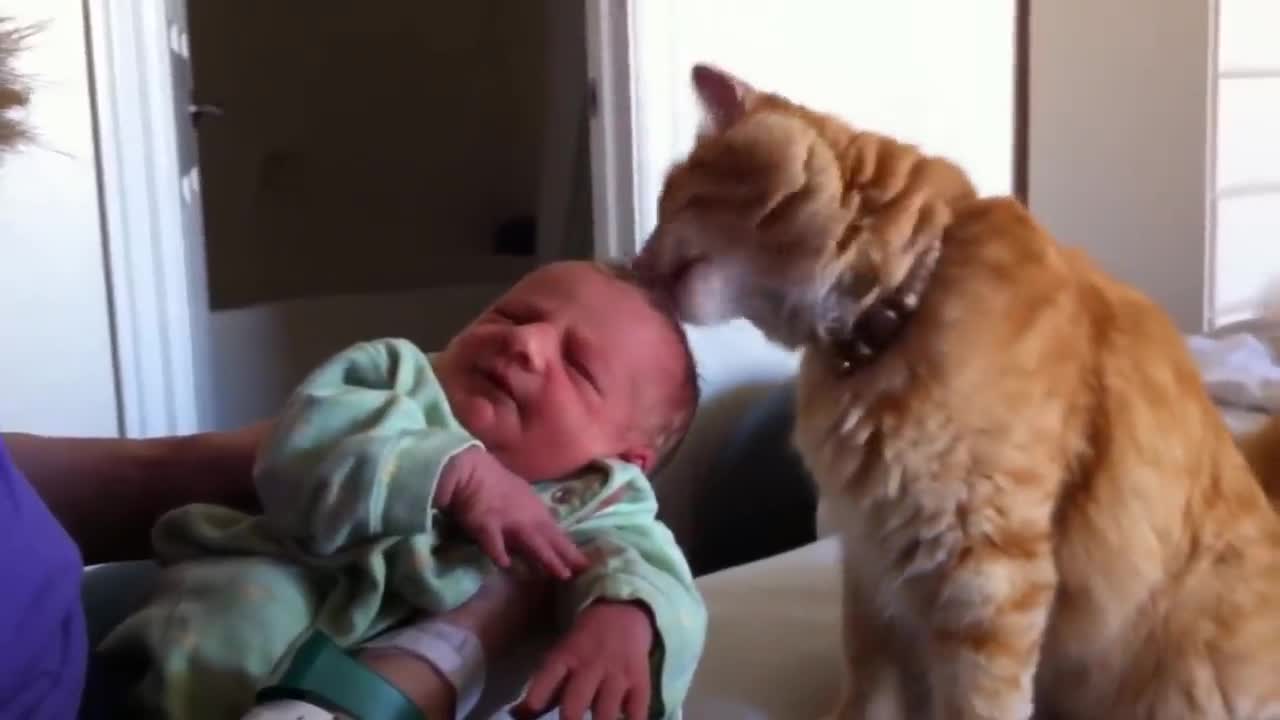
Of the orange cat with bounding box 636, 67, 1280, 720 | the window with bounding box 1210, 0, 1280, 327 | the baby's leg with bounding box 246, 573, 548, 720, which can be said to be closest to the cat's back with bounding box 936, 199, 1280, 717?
the orange cat with bounding box 636, 67, 1280, 720

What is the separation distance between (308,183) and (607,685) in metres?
2.91

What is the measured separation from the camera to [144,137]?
5.58 feet

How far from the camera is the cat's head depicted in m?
0.99

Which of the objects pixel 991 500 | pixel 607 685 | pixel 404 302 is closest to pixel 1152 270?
Result: pixel 404 302

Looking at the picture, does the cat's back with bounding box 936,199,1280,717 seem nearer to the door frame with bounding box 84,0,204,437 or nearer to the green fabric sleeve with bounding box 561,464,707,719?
the green fabric sleeve with bounding box 561,464,707,719

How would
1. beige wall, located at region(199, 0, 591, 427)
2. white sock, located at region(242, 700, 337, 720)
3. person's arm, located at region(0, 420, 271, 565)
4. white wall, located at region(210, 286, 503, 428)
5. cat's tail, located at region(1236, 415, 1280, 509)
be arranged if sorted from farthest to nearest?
beige wall, located at region(199, 0, 591, 427) → white wall, located at region(210, 286, 503, 428) → cat's tail, located at region(1236, 415, 1280, 509) → person's arm, located at region(0, 420, 271, 565) → white sock, located at region(242, 700, 337, 720)

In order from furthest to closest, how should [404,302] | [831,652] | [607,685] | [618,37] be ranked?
[404,302] < [618,37] < [831,652] < [607,685]

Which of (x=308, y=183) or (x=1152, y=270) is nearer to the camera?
(x=1152, y=270)

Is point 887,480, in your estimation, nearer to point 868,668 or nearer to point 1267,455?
point 868,668

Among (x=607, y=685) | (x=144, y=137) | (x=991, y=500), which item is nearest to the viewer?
(x=607, y=685)

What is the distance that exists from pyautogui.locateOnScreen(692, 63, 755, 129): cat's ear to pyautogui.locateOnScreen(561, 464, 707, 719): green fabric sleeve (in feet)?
1.13

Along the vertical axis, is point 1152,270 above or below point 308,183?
below

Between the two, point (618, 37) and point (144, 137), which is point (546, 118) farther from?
point (144, 137)

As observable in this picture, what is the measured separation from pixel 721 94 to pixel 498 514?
45 cm
